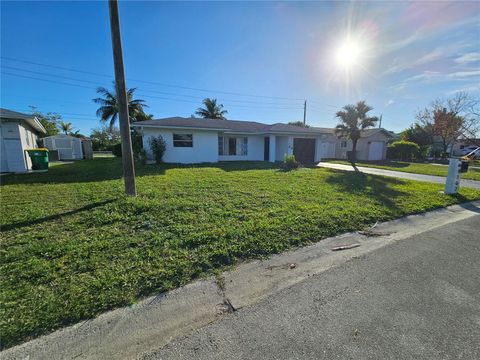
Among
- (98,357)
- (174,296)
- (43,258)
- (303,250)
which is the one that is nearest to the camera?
(98,357)

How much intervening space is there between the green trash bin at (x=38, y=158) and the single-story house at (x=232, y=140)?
16.5 feet

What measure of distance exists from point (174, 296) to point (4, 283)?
1992 millimetres

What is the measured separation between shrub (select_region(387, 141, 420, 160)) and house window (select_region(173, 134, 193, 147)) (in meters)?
22.3

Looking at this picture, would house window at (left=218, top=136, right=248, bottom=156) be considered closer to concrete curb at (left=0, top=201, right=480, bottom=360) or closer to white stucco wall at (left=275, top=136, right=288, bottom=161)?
white stucco wall at (left=275, top=136, right=288, bottom=161)

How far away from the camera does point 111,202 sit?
564 cm

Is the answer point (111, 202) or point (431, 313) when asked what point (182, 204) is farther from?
point (431, 313)

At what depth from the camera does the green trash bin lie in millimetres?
12266

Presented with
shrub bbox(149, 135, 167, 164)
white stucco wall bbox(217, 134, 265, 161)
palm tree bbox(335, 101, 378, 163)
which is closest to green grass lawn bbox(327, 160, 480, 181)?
palm tree bbox(335, 101, 378, 163)

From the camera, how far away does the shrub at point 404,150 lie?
23.8 m

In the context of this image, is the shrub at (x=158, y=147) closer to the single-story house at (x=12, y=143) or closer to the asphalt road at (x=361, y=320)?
the single-story house at (x=12, y=143)

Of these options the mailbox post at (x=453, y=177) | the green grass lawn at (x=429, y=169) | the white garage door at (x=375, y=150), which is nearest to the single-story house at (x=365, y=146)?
the white garage door at (x=375, y=150)

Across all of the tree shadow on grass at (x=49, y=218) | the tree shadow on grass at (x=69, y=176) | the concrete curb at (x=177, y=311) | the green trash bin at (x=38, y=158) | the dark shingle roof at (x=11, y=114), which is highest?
the dark shingle roof at (x=11, y=114)

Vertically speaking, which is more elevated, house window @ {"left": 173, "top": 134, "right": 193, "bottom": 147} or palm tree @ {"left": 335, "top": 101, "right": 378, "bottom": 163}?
palm tree @ {"left": 335, "top": 101, "right": 378, "bottom": 163}

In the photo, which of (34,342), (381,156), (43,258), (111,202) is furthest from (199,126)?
(381,156)
